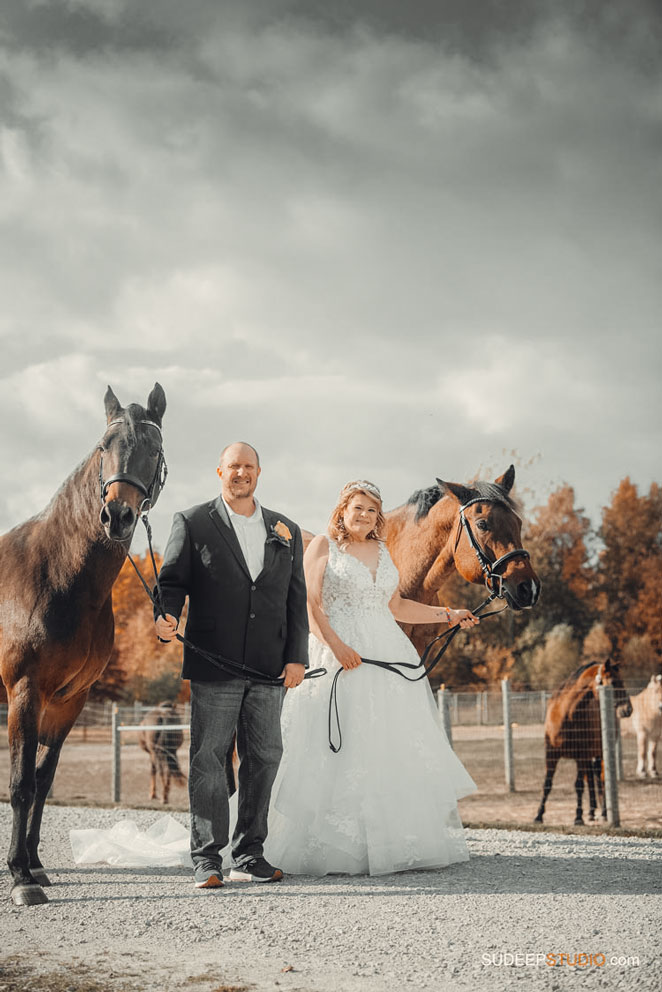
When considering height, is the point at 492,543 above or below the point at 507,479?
below

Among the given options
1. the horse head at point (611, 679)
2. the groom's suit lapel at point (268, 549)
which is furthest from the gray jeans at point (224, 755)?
the horse head at point (611, 679)

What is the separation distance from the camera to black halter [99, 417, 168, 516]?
4.48 m

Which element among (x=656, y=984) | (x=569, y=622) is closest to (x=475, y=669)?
(x=569, y=622)

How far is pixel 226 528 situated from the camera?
4.79 meters

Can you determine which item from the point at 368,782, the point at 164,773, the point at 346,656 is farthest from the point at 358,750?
the point at 164,773

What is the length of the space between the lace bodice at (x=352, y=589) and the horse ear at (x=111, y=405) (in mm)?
1549

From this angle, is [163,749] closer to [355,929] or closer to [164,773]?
[164,773]

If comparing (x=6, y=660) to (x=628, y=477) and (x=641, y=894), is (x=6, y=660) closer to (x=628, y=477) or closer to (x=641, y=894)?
(x=641, y=894)

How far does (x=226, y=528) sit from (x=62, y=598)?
3.18 ft

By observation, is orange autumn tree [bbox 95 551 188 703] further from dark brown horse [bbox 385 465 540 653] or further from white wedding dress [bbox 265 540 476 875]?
white wedding dress [bbox 265 540 476 875]

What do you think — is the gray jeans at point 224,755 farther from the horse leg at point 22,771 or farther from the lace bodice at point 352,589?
the horse leg at point 22,771

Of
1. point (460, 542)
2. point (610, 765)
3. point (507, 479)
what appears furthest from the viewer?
point (610, 765)

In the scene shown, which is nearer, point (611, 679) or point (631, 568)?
point (611, 679)

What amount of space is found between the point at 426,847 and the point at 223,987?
2.09m
